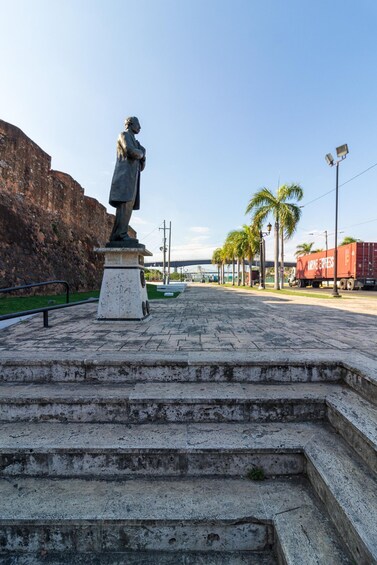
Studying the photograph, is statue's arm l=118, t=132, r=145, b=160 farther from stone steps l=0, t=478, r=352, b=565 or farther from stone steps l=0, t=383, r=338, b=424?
stone steps l=0, t=478, r=352, b=565

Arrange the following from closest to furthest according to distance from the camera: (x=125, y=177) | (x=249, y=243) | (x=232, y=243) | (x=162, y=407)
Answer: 1. (x=162, y=407)
2. (x=125, y=177)
3. (x=249, y=243)
4. (x=232, y=243)

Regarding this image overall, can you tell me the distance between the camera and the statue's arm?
560cm

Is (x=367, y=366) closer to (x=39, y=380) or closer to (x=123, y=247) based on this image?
(x=39, y=380)

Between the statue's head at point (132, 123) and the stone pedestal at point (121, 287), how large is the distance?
2.45 m

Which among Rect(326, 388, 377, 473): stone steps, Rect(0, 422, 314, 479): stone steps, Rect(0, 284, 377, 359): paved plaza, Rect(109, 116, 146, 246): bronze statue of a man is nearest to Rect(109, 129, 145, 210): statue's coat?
Rect(109, 116, 146, 246): bronze statue of a man

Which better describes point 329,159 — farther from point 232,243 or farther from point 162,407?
point 232,243

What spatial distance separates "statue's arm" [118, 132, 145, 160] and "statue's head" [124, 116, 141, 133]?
0.30m

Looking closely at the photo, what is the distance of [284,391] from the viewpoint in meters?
2.67

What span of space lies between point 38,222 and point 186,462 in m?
14.7

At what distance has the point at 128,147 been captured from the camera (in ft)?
18.4

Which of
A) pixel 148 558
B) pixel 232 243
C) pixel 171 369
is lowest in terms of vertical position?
pixel 148 558

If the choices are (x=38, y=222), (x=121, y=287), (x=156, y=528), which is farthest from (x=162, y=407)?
(x=38, y=222)

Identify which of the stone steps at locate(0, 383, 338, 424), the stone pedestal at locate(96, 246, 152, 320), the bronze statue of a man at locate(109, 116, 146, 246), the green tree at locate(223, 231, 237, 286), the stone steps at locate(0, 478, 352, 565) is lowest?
the stone steps at locate(0, 478, 352, 565)

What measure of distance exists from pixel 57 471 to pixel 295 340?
3191mm
